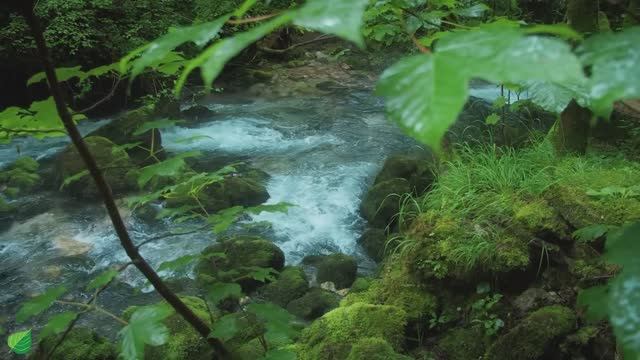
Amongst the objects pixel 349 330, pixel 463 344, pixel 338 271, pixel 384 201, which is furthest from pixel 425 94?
pixel 384 201

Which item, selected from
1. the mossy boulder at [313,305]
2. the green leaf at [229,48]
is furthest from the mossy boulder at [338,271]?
the green leaf at [229,48]

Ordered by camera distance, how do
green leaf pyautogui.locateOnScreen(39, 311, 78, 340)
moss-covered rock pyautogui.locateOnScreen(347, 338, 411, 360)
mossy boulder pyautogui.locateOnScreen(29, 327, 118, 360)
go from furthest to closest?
mossy boulder pyautogui.locateOnScreen(29, 327, 118, 360)
moss-covered rock pyautogui.locateOnScreen(347, 338, 411, 360)
green leaf pyautogui.locateOnScreen(39, 311, 78, 340)

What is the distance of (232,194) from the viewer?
696cm

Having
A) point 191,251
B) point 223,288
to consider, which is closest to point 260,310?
point 223,288

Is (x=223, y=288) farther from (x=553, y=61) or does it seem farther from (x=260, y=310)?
(x=553, y=61)

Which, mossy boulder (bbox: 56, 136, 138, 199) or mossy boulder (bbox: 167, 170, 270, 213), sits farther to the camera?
mossy boulder (bbox: 56, 136, 138, 199)

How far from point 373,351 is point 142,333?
180cm

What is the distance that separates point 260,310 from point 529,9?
1225 centimetres

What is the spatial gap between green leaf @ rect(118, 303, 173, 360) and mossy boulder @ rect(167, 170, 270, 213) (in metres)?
5.34

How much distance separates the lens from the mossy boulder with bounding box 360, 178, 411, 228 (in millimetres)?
6309

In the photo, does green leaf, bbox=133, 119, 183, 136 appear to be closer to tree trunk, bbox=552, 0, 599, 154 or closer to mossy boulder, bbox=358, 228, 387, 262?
tree trunk, bbox=552, 0, 599, 154

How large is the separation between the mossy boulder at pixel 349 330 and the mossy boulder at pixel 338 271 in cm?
193

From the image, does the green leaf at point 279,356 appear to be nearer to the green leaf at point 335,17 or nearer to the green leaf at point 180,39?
the green leaf at point 180,39

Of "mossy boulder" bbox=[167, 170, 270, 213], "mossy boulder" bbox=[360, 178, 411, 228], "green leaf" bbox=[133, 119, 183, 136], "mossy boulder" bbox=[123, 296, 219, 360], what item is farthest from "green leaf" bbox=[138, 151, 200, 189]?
"mossy boulder" bbox=[167, 170, 270, 213]
